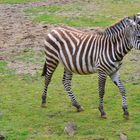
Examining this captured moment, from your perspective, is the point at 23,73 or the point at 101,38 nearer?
the point at 101,38

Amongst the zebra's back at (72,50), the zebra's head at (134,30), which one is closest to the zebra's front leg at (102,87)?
the zebra's back at (72,50)

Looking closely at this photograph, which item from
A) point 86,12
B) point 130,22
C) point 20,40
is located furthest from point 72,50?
point 86,12

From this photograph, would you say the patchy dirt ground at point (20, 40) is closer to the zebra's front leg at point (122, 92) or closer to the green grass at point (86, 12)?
the green grass at point (86, 12)

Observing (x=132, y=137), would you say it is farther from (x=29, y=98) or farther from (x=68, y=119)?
(x=29, y=98)

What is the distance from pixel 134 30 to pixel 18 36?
8.14 m

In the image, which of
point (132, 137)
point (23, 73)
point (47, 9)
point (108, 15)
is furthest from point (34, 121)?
point (47, 9)

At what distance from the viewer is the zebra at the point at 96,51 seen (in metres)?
9.77

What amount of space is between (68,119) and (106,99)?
5.02 ft


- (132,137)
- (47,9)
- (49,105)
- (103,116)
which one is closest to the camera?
(132,137)

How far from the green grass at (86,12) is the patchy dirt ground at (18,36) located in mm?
746

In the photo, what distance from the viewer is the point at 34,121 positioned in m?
10.1

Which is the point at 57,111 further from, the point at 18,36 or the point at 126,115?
the point at 18,36

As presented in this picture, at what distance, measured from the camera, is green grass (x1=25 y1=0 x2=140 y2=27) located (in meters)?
19.5

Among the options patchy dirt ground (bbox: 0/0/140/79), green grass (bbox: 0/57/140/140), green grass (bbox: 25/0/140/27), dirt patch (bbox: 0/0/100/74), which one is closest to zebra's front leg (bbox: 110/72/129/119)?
green grass (bbox: 0/57/140/140)
